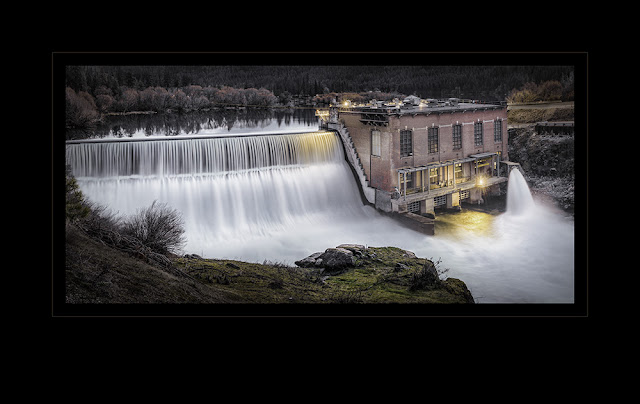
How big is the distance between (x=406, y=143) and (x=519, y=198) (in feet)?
9.94

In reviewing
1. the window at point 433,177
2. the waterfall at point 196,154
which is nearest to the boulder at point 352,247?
the window at point 433,177

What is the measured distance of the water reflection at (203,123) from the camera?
34.6 feet

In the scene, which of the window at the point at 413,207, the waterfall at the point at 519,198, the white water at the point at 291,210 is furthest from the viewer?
the window at the point at 413,207

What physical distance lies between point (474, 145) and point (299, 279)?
5315 mm

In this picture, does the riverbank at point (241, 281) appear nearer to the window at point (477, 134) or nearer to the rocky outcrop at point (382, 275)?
the rocky outcrop at point (382, 275)

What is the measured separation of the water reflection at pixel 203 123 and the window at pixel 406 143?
2.32m

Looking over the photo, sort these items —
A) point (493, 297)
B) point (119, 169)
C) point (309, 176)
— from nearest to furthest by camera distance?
point (493, 297), point (119, 169), point (309, 176)

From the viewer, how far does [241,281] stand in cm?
770

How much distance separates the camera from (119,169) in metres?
11.0

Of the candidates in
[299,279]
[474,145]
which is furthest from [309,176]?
[299,279]

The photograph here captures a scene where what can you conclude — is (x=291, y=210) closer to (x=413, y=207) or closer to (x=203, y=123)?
(x=413, y=207)

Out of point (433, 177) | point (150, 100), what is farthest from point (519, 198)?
point (150, 100)

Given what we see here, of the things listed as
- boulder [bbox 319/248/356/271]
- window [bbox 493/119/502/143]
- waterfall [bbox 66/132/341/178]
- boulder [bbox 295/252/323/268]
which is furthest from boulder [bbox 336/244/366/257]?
window [bbox 493/119/502/143]
